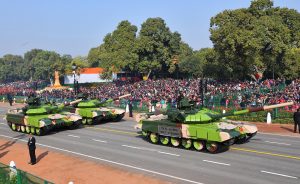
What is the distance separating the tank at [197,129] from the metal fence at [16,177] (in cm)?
1043

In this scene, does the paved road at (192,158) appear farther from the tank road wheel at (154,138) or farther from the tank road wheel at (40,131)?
the tank road wheel at (40,131)

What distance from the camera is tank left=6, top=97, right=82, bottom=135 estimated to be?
29806 mm

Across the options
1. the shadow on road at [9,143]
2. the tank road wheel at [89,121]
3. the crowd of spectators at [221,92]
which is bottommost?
the shadow on road at [9,143]

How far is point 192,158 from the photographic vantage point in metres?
20.9

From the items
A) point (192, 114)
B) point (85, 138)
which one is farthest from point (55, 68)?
point (192, 114)

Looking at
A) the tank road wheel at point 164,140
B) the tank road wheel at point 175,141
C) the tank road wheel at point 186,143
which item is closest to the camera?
the tank road wheel at point 186,143

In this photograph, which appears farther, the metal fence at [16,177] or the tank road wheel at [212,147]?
the tank road wheel at [212,147]

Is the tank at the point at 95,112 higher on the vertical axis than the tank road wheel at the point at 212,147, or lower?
higher

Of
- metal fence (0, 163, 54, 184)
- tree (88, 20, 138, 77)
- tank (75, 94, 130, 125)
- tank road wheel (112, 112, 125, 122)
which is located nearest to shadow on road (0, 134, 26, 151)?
tank (75, 94, 130, 125)

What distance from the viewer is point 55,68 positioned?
104750mm

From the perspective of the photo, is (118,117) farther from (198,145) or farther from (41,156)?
(198,145)

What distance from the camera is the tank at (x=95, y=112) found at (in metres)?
33.6

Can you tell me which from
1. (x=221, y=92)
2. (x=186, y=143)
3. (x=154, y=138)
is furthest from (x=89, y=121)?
(x=221, y=92)

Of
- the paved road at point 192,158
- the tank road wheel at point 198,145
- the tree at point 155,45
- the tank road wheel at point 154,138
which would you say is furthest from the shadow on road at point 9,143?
the tree at point 155,45
